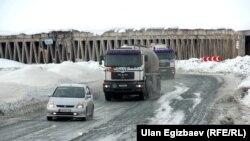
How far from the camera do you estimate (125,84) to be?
32.0 metres

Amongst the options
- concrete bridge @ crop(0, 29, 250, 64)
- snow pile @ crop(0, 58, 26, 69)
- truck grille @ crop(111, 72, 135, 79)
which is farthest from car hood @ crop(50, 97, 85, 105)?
concrete bridge @ crop(0, 29, 250, 64)

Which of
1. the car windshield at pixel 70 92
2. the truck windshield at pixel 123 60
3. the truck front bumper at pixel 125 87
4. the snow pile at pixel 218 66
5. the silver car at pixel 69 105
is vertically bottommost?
the snow pile at pixel 218 66

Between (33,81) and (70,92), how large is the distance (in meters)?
18.9

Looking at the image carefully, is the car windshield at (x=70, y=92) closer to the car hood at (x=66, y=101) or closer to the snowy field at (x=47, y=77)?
the car hood at (x=66, y=101)

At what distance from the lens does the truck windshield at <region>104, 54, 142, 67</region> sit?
103 ft

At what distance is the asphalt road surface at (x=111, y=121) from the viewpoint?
18047 mm

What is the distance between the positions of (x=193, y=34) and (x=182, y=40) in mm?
2265

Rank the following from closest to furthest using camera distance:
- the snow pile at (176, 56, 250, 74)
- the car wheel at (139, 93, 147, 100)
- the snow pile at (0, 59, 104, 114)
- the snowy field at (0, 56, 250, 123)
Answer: the snow pile at (0, 59, 104, 114) < the snowy field at (0, 56, 250, 123) < the car wheel at (139, 93, 147, 100) < the snow pile at (176, 56, 250, 74)

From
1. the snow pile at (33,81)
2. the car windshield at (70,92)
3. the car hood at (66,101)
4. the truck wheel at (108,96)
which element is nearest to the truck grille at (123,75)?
the truck wheel at (108,96)

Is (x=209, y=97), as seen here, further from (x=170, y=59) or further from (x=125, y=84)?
(x=170, y=59)

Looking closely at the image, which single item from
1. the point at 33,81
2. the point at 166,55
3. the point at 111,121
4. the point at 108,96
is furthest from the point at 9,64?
the point at 111,121

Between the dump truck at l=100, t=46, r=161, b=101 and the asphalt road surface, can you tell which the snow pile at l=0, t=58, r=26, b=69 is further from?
the dump truck at l=100, t=46, r=161, b=101

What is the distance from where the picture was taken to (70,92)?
76.7 feet

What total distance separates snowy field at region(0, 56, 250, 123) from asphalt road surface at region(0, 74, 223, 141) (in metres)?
1.50
